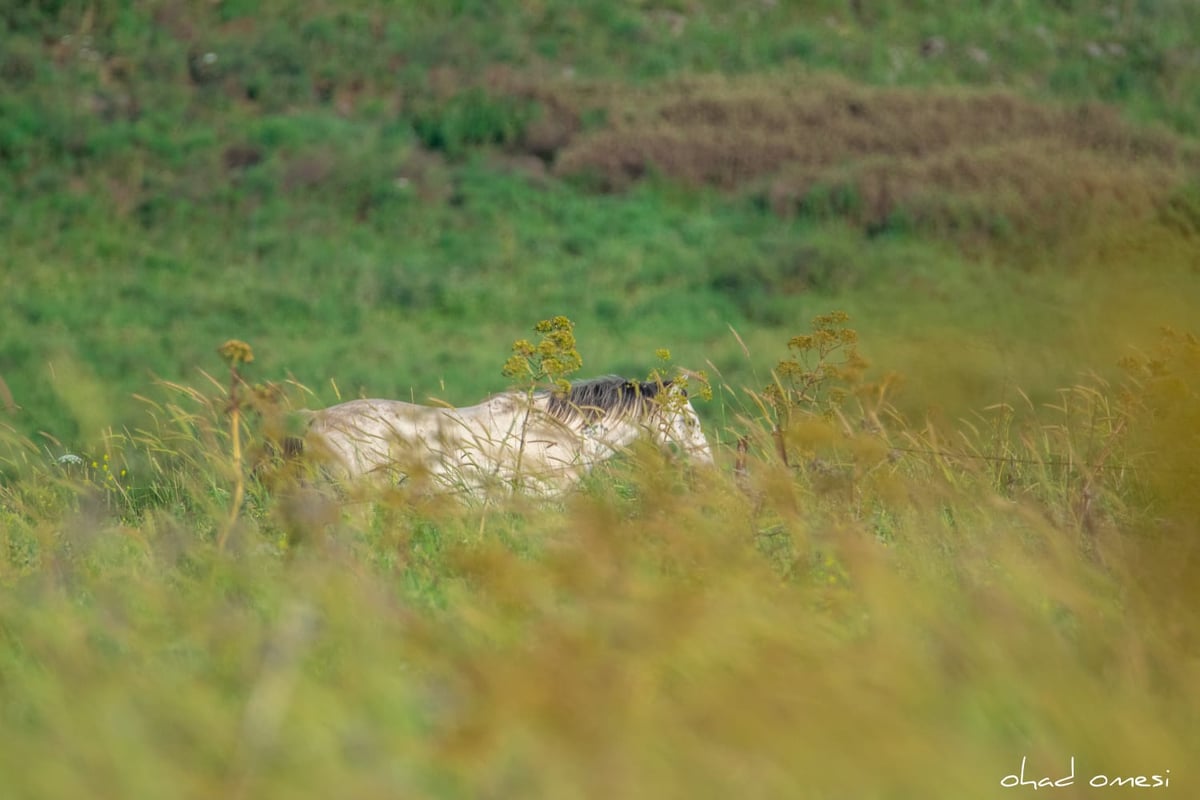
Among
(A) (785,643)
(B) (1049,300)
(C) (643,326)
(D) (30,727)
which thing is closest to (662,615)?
(A) (785,643)

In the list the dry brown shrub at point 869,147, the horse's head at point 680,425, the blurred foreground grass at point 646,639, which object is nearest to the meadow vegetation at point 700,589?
the blurred foreground grass at point 646,639

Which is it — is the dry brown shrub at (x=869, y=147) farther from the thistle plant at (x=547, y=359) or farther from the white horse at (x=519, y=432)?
the thistle plant at (x=547, y=359)

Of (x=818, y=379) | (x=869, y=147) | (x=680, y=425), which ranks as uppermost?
(x=818, y=379)

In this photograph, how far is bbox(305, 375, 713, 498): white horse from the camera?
378 cm

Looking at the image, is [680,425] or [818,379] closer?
[818,379]

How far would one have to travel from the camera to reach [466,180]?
20.4 meters

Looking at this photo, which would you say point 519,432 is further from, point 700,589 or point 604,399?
point 700,589

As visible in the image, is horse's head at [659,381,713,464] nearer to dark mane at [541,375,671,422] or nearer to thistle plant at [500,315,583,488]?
dark mane at [541,375,671,422]

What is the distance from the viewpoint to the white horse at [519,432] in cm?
378

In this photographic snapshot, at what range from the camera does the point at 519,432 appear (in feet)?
13.9

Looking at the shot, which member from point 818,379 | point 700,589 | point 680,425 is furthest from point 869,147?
point 700,589

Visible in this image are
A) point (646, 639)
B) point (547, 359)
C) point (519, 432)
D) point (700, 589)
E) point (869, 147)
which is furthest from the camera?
point (869, 147)

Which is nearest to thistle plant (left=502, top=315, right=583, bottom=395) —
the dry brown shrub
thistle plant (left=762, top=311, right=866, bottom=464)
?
thistle plant (left=762, top=311, right=866, bottom=464)

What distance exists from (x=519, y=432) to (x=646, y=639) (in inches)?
86.8
